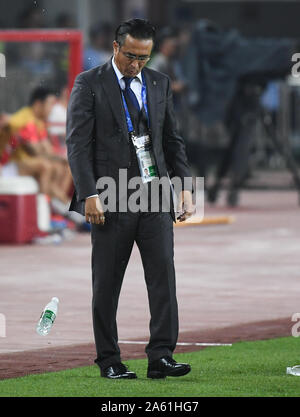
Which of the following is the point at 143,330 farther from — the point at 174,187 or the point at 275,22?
the point at 275,22

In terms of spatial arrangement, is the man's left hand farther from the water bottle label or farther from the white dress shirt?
the water bottle label

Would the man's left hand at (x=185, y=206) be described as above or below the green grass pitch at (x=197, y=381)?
above

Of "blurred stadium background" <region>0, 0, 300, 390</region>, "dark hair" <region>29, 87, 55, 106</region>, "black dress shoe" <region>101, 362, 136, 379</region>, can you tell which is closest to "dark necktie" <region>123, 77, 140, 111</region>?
"black dress shoe" <region>101, 362, 136, 379</region>

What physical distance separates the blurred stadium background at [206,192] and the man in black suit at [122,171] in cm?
146

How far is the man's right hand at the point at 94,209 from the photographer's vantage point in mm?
7543

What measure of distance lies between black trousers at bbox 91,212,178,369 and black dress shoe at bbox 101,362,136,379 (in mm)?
29

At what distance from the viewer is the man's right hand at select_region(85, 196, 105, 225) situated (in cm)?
754

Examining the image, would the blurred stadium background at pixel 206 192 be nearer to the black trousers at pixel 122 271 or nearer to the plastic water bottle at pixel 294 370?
the black trousers at pixel 122 271

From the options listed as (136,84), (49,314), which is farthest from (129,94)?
(49,314)

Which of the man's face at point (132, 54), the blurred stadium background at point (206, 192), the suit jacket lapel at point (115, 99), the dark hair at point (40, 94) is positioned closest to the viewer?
the man's face at point (132, 54)

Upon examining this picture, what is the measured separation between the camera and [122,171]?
7648 millimetres

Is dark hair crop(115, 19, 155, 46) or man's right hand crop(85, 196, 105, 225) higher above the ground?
dark hair crop(115, 19, 155, 46)

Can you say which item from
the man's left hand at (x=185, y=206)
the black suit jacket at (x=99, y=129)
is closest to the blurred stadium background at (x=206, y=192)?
the man's left hand at (x=185, y=206)

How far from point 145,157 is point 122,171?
169 mm
